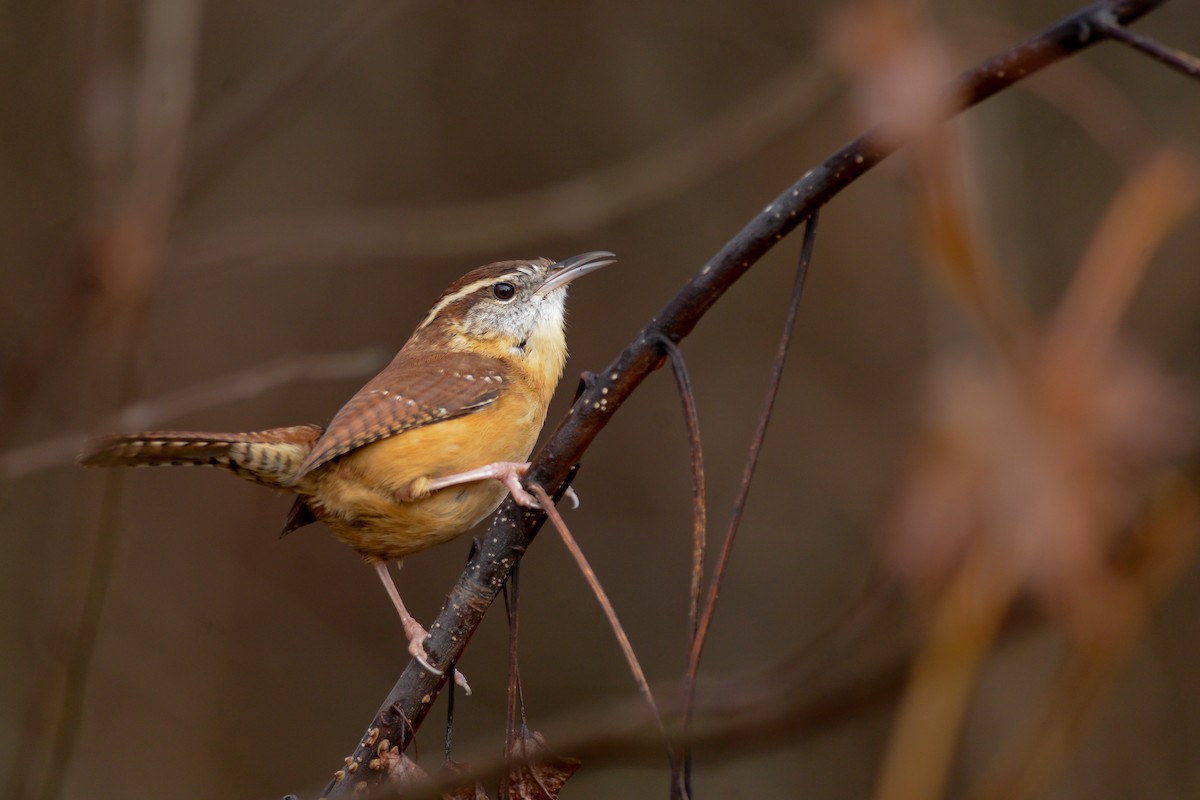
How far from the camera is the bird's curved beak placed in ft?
13.4

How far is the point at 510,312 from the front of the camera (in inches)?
167

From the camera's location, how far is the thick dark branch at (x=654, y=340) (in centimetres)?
167

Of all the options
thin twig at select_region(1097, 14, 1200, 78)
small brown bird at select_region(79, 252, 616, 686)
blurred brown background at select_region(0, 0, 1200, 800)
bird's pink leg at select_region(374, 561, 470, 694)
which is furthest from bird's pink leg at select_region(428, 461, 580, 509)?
blurred brown background at select_region(0, 0, 1200, 800)

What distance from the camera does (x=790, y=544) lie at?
7.27 m

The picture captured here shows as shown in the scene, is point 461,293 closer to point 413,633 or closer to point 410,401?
point 410,401

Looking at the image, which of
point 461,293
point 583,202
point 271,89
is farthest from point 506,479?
point 583,202

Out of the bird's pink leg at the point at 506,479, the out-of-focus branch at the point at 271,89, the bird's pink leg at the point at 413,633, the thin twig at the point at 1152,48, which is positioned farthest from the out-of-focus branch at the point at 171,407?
the thin twig at the point at 1152,48

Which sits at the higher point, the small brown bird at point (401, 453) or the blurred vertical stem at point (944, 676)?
the small brown bird at point (401, 453)

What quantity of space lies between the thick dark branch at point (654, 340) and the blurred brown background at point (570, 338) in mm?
3963

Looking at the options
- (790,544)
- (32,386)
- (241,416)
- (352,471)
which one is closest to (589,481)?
(790,544)

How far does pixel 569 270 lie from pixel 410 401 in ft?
2.83

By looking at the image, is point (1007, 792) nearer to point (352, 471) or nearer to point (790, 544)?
point (352, 471)

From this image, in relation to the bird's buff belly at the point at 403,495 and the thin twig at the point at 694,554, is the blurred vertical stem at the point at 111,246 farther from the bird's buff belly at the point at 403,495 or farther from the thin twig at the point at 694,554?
the thin twig at the point at 694,554

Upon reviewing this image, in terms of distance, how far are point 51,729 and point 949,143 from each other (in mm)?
2756
